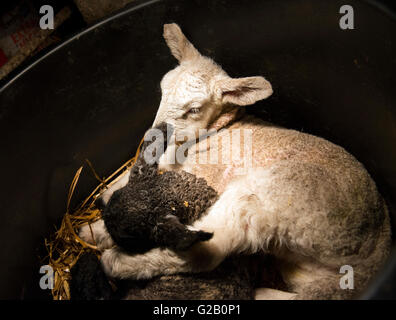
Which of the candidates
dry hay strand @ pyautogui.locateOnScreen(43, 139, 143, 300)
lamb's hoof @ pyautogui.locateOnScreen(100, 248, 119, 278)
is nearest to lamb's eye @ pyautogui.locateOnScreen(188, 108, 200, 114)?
dry hay strand @ pyautogui.locateOnScreen(43, 139, 143, 300)

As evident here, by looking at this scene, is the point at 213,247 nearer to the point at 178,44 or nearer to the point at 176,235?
the point at 176,235

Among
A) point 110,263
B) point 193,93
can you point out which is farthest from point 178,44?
point 110,263

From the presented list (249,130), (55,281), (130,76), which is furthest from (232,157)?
(55,281)

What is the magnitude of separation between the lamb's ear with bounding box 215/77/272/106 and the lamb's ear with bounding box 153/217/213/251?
97 centimetres

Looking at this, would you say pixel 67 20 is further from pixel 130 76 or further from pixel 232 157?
pixel 232 157

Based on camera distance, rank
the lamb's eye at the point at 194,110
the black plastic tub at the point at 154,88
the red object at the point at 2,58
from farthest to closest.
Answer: the red object at the point at 2,58 → the lamb's eye at the point at 194,110 → the black plastic tub at the point at 154,88

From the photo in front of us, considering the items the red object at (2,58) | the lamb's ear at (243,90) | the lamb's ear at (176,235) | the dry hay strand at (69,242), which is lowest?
the dry hay strand at (69,242)

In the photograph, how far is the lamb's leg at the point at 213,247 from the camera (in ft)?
5.92

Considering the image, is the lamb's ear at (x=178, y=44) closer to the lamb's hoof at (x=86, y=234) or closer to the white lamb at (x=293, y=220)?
the white lamb at (x=293, y=220)

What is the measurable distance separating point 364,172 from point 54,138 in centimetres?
198

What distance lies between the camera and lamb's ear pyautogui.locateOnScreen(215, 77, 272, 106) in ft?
7.28

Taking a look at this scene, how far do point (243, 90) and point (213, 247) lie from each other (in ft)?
3.34

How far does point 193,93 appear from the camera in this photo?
2.38m

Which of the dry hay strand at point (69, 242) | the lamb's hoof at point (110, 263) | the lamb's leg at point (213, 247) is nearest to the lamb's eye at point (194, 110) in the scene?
the lamb's leg at point (213, 247)
